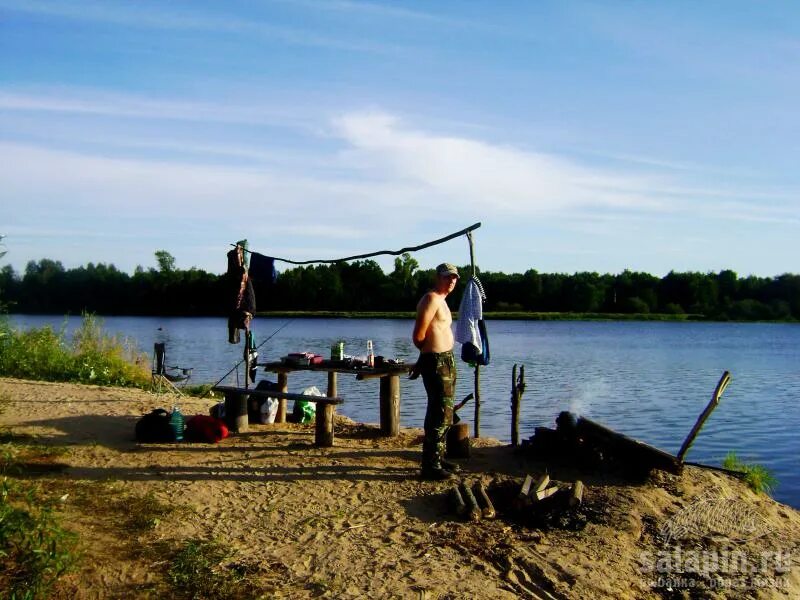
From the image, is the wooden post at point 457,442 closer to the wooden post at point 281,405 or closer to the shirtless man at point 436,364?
the shirtless man at point 436,364

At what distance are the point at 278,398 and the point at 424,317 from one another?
2944 mm

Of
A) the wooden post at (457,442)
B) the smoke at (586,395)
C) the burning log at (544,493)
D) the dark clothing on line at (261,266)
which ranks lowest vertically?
the smoke at (586,395)

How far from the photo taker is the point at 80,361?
52.4 ft

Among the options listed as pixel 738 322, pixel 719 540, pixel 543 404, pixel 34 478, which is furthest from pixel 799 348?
pixel 34 478

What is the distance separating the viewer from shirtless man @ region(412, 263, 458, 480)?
24.4ft

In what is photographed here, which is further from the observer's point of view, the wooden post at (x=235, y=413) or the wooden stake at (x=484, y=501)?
the wooden post at (x=235, y=413)

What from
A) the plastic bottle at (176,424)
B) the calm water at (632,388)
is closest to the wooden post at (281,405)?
the plastic bottle at (176,424)

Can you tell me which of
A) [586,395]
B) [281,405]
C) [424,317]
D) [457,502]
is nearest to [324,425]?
[281,405]

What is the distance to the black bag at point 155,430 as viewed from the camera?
896 centimetres

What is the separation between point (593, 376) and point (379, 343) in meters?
13.6

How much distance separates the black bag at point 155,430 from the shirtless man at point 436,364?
328 centimetres

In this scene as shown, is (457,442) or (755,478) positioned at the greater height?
(457,442)

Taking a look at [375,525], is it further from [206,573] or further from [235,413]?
[235,413]

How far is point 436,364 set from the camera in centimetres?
745
